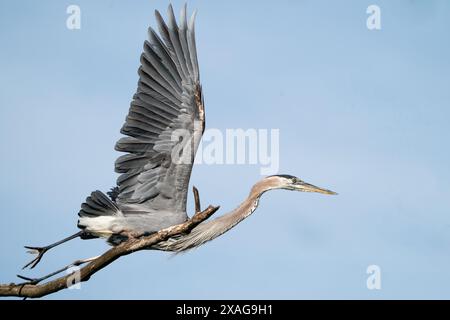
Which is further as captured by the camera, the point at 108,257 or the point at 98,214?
the point at 98,214

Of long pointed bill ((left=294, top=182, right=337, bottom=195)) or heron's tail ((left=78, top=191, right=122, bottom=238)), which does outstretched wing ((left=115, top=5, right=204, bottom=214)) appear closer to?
heron's tail ((left=78, top=191, right=122, bottom=238))

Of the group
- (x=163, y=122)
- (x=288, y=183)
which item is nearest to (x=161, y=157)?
(x=163, y=122)

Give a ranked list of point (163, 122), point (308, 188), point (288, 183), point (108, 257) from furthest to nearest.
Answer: point (308, 188) < point (288, 183) < point (163, 122) < point (108, 257)

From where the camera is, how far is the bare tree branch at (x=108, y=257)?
4.64 m

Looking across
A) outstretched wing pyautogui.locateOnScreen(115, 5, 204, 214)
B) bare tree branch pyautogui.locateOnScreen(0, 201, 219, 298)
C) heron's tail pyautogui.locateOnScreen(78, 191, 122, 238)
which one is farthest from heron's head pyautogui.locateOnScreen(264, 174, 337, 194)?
bare tree branch pyautogui.locateOnScreen(0, 201, 219, 298)

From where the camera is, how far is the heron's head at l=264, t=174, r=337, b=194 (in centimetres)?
654

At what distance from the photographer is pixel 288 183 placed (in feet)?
21.9

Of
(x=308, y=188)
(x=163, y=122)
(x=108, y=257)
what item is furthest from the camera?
(x=308, y=188)

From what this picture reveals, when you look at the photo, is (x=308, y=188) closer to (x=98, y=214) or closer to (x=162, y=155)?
(x=162, y=155)

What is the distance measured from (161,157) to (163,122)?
322 mm

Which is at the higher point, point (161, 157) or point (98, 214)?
point (161, 157)

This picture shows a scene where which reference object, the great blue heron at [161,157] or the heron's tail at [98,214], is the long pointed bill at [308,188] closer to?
the great blue heron at [161,157]
